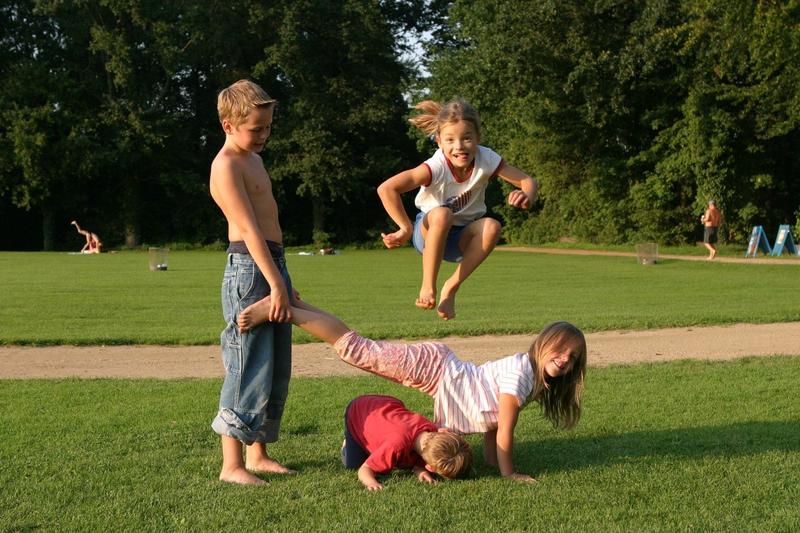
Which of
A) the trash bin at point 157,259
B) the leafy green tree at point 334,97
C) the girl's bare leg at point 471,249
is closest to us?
the girl's bare leg at point 471,249

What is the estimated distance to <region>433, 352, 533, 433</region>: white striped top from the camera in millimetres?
5598

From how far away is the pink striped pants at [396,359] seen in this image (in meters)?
5.55

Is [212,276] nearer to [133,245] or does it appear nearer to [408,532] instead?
[408,532]

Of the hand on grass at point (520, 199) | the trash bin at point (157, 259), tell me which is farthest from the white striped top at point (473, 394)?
the trash bin at point (157, 259)

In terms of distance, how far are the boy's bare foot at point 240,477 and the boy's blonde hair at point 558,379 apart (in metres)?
1.69

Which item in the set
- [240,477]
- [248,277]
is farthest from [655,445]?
[248,277]

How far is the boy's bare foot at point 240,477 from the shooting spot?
5.36 meters

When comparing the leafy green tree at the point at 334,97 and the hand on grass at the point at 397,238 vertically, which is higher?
the leafy green tree at the point at 334,97

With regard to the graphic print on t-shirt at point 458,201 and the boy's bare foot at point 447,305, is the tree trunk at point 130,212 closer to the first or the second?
the boy's bare foot at point 447,305

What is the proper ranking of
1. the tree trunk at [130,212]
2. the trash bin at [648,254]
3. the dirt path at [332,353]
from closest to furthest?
the dirt path at [332,353]
the trash bin at [648,254]
the tree trunk at [130,212]

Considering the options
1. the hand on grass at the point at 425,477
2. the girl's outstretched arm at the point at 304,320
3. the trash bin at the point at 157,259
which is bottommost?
the trash bin at the point at 157,259

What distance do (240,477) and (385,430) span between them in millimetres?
879

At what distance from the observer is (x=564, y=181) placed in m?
42.6

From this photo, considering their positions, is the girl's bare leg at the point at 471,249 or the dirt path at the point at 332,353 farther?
the dirt path at the point at 332,353
